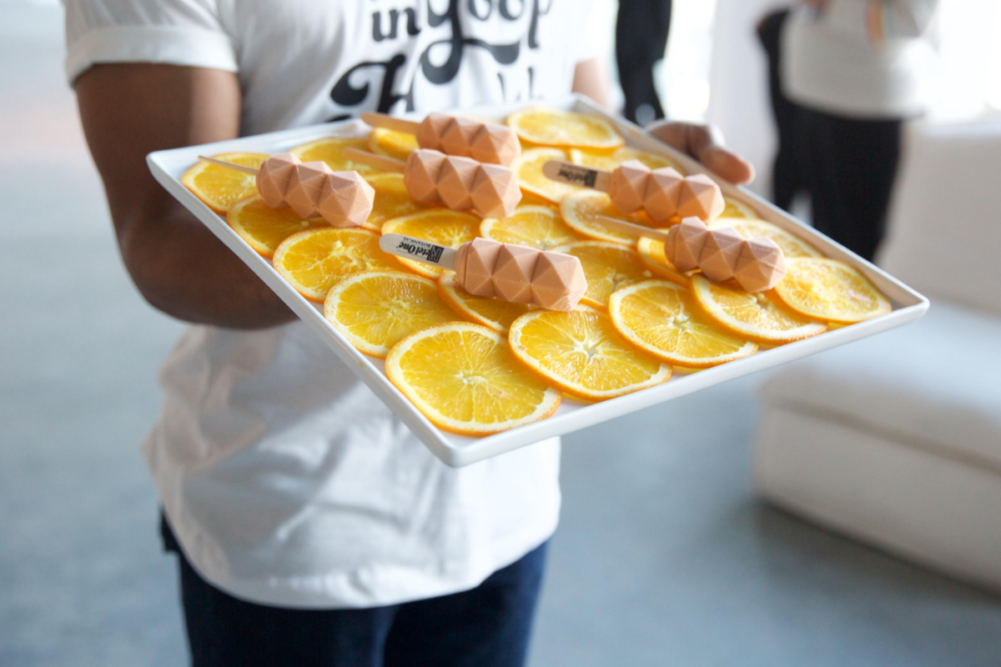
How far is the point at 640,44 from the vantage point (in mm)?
3098

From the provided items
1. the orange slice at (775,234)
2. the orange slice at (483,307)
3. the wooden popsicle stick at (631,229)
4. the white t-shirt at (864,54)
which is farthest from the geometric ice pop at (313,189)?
the white t-shirt at (864,54)

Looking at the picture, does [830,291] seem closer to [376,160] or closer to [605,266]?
[605,266]

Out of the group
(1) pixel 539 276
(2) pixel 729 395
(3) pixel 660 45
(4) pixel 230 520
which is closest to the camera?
(1) pixel 539 276

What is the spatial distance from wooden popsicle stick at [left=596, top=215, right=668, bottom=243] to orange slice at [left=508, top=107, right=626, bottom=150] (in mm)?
161

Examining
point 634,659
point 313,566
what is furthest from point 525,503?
point 634,659

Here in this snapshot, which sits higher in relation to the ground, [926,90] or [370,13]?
[370,13]

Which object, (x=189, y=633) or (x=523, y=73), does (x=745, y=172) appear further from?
(x=189, y=633)

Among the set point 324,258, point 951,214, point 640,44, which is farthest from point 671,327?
point 640,44

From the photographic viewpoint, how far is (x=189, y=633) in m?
1.04

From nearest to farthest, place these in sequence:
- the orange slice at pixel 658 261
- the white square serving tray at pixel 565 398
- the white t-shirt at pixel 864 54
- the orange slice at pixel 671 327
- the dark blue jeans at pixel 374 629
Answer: the white square serving tray at pixel 565 398, the orange slice at pixel 671 327, the orange slice at pixel 658 261, the dark blue jeans at pixel 374 629, the white t-shirt at pixel 864 54

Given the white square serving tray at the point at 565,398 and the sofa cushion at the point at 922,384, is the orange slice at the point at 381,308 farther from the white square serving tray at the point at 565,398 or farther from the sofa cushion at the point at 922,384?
the sofa cushion at the point at 922,384

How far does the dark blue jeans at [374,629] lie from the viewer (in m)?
0.96

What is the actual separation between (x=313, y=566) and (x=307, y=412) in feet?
0.56

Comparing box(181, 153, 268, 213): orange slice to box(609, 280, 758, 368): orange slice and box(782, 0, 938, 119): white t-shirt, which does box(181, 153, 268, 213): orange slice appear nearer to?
box(609, 280, 758, 368): orange slice
